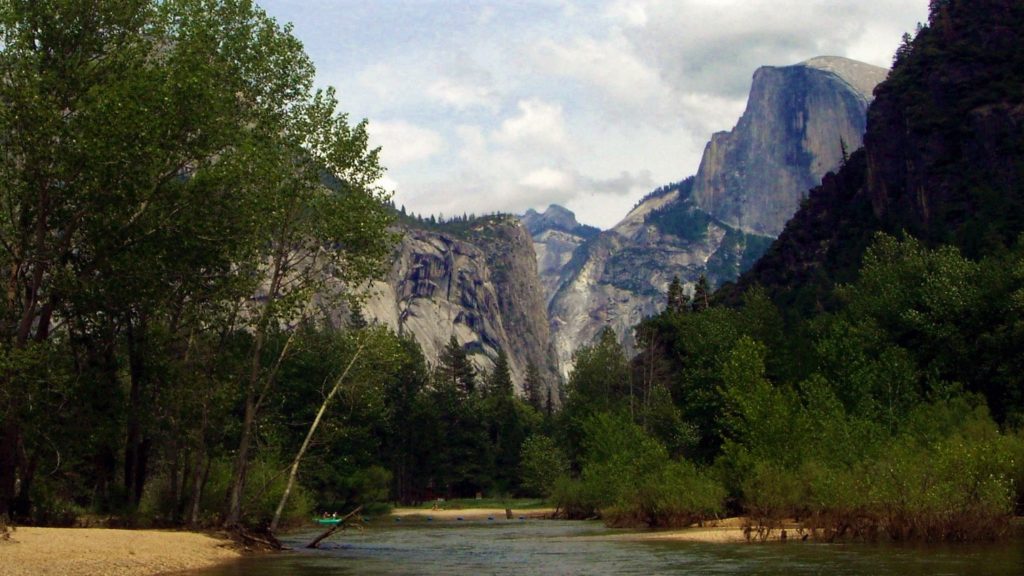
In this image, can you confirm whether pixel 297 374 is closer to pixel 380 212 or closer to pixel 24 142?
pixel 380 212

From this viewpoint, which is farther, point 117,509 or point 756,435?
point 756,435

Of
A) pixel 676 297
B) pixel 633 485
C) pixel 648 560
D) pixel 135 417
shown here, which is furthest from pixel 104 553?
pixel 676 297

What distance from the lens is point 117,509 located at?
1726 inches

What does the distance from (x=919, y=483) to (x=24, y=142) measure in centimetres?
3694

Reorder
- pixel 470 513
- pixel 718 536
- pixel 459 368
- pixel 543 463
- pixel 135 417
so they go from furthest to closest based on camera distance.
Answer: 1. pixel 459 368
2. pixel 543 463
3. pixel 470 513
4. pixel 718 536
5. pixel 135 417

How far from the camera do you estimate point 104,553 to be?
28.9 m

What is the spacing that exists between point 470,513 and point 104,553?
88.5 meters

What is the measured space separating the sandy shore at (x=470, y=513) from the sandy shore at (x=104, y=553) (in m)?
67.5

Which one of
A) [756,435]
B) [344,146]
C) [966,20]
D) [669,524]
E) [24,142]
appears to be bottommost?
[669,524]

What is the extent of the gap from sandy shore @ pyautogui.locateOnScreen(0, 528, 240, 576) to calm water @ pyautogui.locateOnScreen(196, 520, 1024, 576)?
1.67 meters

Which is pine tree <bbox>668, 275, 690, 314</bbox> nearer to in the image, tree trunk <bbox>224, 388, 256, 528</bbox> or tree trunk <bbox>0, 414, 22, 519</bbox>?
tree trunk <bbox>224, 388, 256, 528</bbox>

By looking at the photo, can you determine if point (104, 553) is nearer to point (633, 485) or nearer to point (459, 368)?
point (633, 485)

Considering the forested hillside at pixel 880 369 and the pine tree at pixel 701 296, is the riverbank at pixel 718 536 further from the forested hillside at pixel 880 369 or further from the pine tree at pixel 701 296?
the pine tree at pixel 701 296

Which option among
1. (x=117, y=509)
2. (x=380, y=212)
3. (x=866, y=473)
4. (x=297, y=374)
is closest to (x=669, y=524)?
(x=866, y=473)
